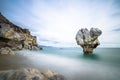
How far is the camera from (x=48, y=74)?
6066 mm

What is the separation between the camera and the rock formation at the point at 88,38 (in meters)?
42.0

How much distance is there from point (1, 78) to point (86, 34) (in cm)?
4222

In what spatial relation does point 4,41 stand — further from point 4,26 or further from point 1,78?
point 1,78

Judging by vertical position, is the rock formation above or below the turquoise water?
above

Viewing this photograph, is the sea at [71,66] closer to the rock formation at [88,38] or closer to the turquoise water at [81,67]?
the turquoise water at [81,67]

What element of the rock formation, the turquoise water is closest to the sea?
the turquoise water

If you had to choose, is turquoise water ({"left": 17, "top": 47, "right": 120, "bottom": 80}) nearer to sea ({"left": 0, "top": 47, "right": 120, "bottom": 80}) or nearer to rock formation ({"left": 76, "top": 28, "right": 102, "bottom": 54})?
sea ({"left": 0, "top": 47, "right": 120, "bottom": 80})

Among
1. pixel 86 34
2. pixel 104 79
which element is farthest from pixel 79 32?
pixel 104 79

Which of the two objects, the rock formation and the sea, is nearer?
the sea

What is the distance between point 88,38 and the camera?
42562 millimetres

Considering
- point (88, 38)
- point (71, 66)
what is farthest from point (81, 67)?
point (88, 38)

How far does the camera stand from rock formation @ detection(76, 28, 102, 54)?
138 feet

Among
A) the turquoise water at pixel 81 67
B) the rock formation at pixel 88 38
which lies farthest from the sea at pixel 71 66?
the rock formation at pixel 88 38

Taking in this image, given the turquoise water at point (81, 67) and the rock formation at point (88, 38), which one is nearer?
the turquoise water at point (81, 67)
